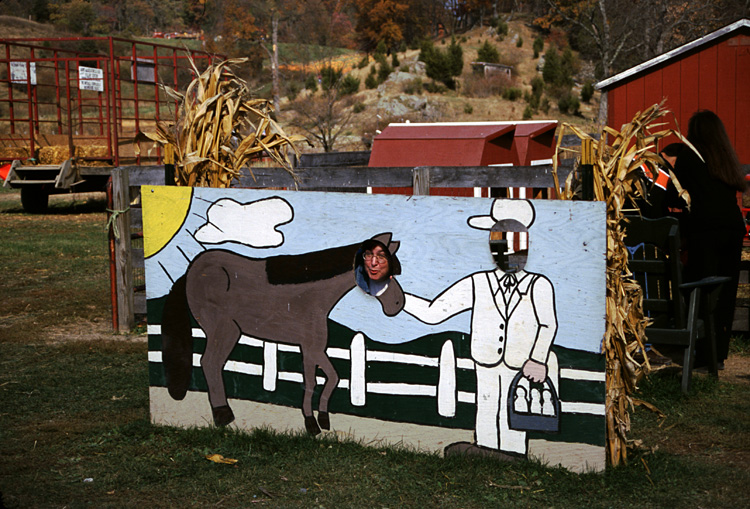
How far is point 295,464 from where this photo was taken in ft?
11.7

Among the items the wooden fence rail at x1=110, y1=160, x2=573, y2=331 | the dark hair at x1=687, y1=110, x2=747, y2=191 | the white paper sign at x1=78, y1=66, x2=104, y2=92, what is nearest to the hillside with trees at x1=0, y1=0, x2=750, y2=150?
the white paper sign at x1=78, y1=66, x2=104, y2=92

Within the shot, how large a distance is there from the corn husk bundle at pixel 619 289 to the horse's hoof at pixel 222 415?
195 cm

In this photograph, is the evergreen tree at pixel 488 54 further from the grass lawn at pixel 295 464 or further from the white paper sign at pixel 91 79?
the grass lawn at pixel 295 464

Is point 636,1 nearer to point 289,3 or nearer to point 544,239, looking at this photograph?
point 289,3

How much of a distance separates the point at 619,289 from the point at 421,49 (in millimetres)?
50949

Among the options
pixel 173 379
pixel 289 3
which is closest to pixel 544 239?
pixel 173 379

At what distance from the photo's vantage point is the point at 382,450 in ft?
12.1

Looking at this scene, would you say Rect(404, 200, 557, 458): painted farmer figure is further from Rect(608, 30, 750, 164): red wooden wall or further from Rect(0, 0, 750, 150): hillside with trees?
Rect(0, 0, 750, 150): hillside with trees

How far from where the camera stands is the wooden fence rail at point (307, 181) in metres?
6.20

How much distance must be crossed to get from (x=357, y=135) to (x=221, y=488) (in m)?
33.9

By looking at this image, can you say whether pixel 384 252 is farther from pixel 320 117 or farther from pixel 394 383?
pixel 320 117

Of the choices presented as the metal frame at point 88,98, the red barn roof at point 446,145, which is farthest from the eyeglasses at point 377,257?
the red barn roof at point 446,145

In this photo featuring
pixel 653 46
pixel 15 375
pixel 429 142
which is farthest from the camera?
pixel 653 46

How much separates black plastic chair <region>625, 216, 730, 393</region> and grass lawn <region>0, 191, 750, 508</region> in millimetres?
300
